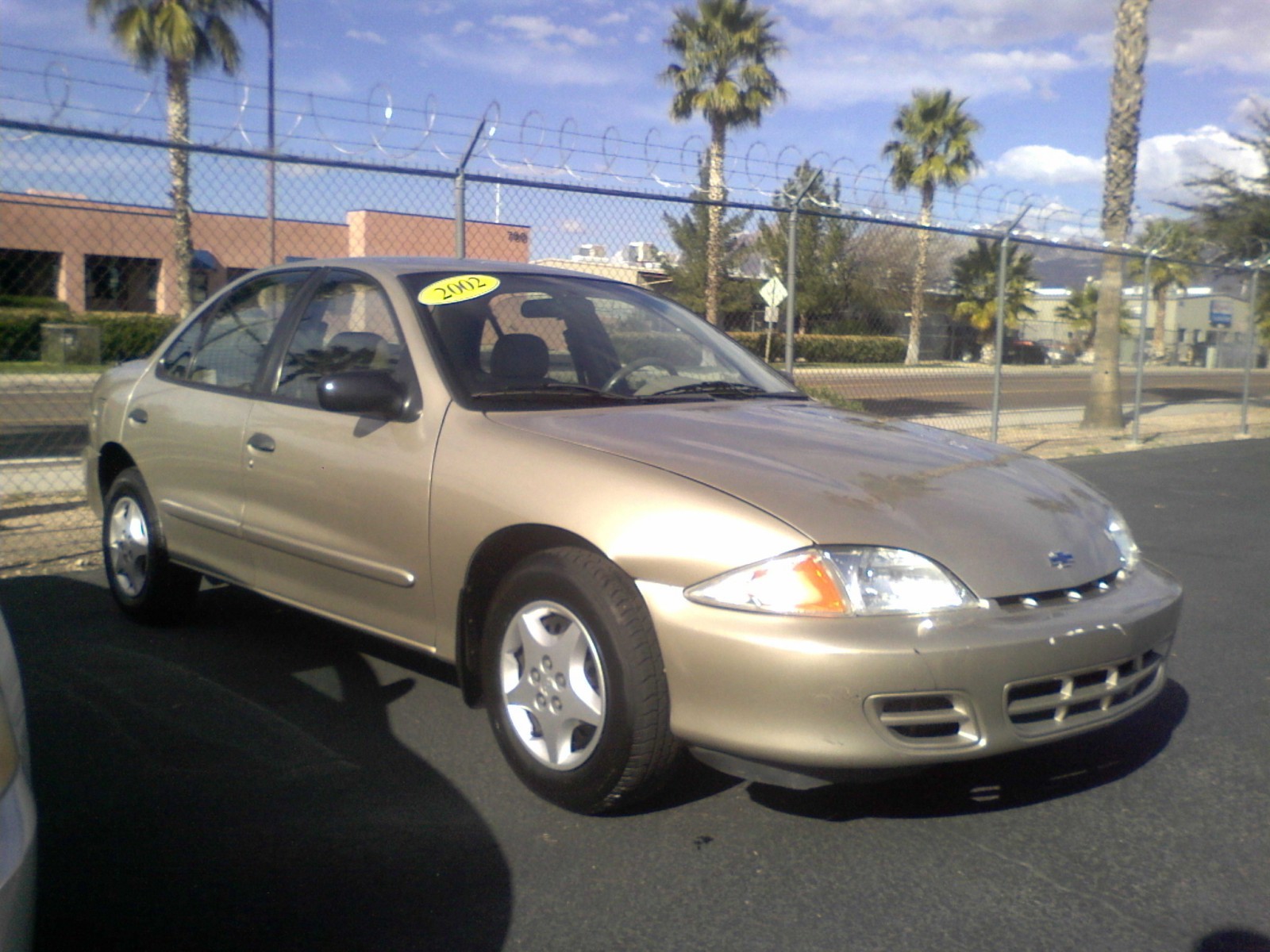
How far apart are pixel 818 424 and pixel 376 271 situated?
1650 millimetres

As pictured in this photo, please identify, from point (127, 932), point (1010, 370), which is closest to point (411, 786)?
point (127, 932)

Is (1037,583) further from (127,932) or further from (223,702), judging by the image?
(223,702)

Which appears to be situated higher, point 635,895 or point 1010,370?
point 1010,370

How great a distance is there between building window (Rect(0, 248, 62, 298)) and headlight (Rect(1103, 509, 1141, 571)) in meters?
8.23

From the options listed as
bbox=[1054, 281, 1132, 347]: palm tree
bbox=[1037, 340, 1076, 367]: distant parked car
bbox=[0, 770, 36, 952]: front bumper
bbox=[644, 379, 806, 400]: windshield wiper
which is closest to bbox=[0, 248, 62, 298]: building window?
bbox=[644, 379, 806, 400]: windshield wiper

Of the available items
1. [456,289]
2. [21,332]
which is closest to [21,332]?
[21,332]

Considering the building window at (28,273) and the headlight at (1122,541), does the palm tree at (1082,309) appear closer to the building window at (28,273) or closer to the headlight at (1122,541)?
the building window at (28,273)

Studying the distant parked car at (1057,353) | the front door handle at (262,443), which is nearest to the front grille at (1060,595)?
the front door handle at (262,443)

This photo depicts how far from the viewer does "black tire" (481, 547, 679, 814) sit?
281 centimetres

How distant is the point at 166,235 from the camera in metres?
11.3

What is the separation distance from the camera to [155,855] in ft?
9.41

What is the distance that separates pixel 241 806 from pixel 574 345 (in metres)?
1.93

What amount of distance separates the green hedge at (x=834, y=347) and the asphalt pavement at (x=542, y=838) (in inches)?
218

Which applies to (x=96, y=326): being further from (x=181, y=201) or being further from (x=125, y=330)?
(x=181, y=201)
